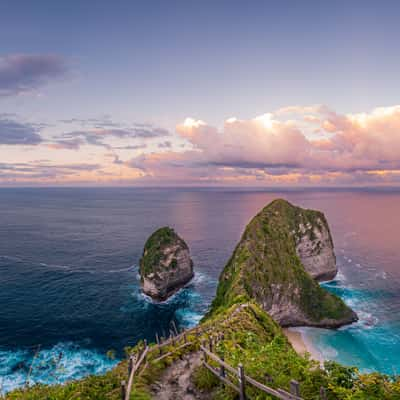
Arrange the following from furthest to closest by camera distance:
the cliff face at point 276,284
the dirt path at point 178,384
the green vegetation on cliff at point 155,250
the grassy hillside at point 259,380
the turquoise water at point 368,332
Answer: the green vegetation on cliff at point 155,250 < the cliff face at point 276,284 < the turquoise water at point 368,332 < the dirt path at point 178,384 < the grassy hillside at point 259,380

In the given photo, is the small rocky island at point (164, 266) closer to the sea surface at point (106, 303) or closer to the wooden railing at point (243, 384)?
the sea surface at point (106, 303)

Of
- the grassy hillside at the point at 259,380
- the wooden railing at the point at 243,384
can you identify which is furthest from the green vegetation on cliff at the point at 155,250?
the wooden railing at the point at 243,384

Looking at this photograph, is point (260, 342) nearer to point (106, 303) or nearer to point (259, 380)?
point (259, 380)

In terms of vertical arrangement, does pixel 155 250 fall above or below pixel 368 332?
above

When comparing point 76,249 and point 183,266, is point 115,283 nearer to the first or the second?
point 183,266

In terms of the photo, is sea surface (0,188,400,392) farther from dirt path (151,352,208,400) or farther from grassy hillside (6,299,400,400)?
dirt path (151,352,208,400)

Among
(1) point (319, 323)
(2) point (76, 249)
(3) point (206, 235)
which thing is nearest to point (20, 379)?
(1) point (319, 323)

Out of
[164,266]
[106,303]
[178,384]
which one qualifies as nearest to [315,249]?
[164,266]
